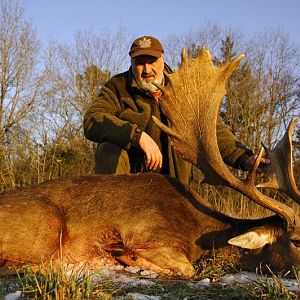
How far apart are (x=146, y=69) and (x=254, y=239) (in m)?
3.08

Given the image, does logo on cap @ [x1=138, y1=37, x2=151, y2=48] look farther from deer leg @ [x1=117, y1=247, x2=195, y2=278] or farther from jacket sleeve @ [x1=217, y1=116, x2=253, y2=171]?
deer leg @ [x1=117, y1=247, x2=195, y2=278]

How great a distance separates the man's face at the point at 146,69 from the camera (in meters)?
6.76

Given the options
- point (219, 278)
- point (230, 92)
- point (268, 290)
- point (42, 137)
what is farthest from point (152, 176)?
Result: point (230, 92)

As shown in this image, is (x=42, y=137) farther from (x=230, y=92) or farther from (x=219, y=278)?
(x=219, y=278)

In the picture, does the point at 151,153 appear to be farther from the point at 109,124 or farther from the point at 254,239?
the point at 254,239

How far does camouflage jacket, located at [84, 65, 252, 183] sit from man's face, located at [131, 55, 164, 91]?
0.11 metres

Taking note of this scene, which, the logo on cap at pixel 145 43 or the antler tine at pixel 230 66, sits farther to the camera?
the logo on cap at pixel 145 43

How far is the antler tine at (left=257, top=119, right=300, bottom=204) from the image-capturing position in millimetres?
4832

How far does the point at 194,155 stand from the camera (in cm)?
508

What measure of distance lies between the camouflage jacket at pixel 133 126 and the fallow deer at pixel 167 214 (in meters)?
0.77

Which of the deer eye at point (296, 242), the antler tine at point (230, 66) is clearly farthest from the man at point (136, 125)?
the deer eye at point (296, 242)

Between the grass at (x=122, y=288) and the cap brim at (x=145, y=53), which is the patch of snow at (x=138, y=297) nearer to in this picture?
the grass at (x=122, y=288)

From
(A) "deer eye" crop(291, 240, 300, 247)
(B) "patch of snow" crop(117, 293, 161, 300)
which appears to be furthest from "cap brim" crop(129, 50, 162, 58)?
(B) "patch of snow" crop(117, 293, 161, 300)

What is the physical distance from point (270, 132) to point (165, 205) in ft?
66.5
